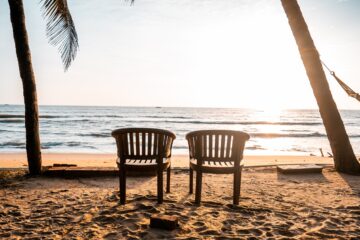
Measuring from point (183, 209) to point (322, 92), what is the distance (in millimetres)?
4135

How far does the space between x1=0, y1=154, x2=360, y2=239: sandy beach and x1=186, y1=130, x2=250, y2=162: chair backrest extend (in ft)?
2.15

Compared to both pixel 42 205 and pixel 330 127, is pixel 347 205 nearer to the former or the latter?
pixel 330 127

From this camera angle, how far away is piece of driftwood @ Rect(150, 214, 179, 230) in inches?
120

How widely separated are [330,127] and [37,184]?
5734 mm

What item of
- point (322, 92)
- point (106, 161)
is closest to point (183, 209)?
point (322, 92)

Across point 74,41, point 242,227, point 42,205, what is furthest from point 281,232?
point 74,41

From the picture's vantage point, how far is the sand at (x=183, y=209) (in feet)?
9.89

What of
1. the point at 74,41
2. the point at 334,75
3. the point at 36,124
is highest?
the point at 74,41

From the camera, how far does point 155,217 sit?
123 inches

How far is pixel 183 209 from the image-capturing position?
3.77 meters

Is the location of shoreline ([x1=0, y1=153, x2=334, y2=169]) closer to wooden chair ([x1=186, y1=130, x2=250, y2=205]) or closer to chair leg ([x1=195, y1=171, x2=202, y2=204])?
chair leg ([x1=195, y1=171, x2=202, y2=204])

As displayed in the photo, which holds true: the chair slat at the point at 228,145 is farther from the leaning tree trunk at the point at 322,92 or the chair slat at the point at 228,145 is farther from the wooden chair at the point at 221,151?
the leaning tree trunk at the point at 322,92

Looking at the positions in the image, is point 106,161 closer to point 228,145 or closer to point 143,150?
point 143,150

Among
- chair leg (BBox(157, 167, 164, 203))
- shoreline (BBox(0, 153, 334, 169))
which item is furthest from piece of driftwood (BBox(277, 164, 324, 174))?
chair leg (BBox(157, 167, 164, 203))
